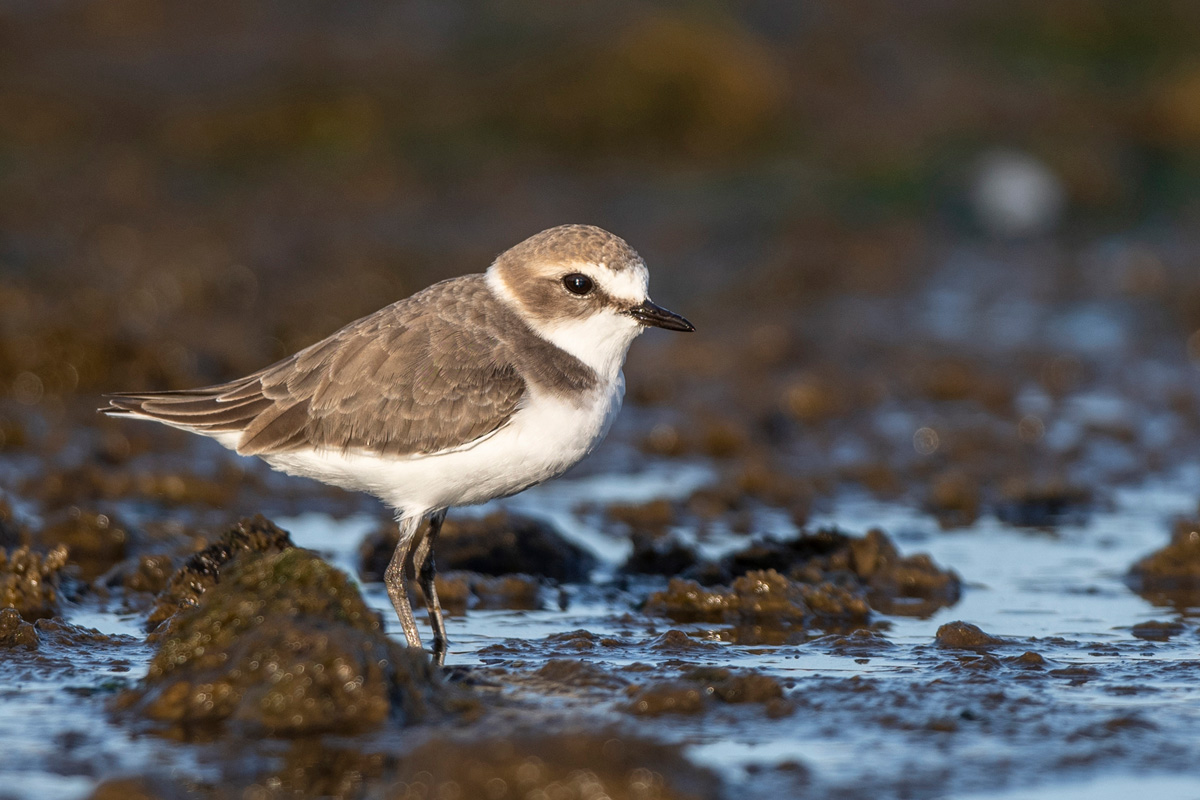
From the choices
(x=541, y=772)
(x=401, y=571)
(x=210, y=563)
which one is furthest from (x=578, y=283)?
(x=541, y=772)

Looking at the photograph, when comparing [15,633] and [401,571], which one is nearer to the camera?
[15,633]

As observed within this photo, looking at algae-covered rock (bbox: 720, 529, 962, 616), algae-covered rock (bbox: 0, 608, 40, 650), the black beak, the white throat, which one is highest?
the black beak

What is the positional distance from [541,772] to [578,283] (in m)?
2.77

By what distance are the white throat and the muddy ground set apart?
1.27 m

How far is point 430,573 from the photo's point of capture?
732cm

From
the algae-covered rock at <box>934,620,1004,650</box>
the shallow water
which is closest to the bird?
the shallow water

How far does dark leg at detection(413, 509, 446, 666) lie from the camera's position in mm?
7058

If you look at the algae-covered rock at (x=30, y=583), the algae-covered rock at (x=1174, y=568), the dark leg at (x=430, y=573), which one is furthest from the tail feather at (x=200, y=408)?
the algae-covered rock at (x=1174, y=568)

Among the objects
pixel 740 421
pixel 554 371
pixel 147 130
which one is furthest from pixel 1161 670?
pixel 147 130

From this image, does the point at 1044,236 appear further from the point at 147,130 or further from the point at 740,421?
the point at 147,130

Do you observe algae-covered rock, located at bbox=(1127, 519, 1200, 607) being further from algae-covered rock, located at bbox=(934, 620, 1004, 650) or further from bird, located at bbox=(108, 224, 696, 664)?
bird, located at bbox=(108, 224, 696, 664)

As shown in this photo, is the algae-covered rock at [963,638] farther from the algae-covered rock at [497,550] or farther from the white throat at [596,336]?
the algae-covered rock at [497,550]

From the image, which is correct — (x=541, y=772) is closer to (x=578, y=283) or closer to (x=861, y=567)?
(x=578, y=283)

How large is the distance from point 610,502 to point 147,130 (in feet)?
29.7
